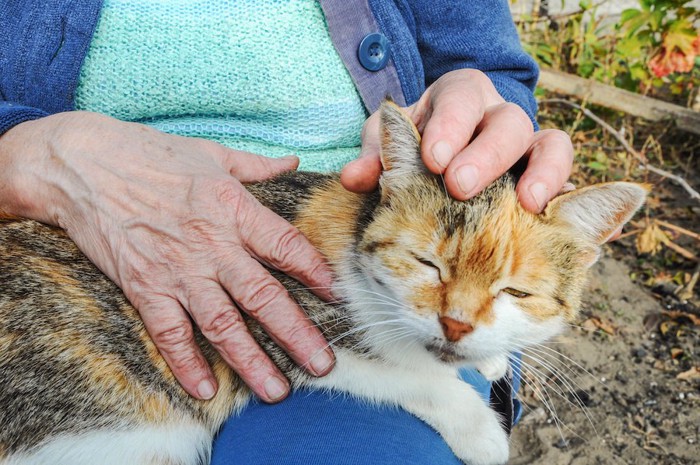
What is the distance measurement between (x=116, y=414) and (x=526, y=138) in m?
1.29

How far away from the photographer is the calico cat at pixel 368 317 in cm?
149

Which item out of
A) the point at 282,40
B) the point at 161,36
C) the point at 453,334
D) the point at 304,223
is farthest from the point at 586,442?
the point at 161,36

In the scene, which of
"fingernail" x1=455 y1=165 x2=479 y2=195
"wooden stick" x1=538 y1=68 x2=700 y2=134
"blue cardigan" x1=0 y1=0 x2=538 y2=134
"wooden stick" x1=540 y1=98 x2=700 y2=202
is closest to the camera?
"fingernail" x1=455 y1=165 x2=479 y2=195

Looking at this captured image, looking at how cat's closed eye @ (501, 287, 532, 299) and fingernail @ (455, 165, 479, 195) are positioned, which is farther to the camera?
cat's closed eye @ (501, 287, 532, 299)

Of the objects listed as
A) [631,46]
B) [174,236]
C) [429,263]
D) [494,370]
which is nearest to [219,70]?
[174,236]

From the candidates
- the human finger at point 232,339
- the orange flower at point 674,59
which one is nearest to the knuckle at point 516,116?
the human finger at point 232,339

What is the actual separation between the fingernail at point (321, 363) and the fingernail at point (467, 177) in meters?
0.57

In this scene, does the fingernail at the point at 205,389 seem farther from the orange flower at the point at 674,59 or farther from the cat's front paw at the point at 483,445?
the orange flower at the point at 674,59

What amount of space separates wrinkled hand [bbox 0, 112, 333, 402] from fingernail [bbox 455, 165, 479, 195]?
481 millimetres

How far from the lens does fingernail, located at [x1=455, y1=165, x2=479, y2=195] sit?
4.59 feet

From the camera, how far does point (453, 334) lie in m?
1.48

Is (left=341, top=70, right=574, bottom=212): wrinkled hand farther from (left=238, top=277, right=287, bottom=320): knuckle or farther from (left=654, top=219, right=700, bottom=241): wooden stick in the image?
(left=654, top=219, right=700, bottom=241): wooden stick

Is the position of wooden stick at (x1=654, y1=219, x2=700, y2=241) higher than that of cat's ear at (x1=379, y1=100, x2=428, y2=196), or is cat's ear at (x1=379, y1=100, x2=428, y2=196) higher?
cat's ear at (x1=379, y1=100, x2=428, y2=196)

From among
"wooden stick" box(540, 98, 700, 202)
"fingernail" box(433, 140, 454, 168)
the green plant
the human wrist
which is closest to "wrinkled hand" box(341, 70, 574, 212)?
"fingernail" box(433, 140, 454, 168)
